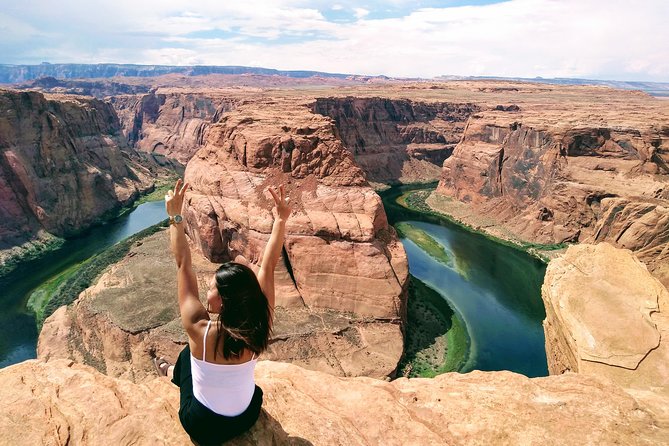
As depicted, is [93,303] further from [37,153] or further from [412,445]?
[37,153]

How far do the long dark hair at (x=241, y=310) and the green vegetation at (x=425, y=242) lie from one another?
54.0m

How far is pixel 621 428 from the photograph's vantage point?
7.42m

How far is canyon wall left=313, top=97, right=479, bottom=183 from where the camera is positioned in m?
107

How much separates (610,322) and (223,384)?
10.4 metres

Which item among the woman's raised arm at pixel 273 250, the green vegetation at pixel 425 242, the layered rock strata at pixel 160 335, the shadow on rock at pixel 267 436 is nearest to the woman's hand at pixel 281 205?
the woman's raised arm at pixel 273 250

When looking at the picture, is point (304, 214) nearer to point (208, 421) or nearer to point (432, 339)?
point (432, 339)

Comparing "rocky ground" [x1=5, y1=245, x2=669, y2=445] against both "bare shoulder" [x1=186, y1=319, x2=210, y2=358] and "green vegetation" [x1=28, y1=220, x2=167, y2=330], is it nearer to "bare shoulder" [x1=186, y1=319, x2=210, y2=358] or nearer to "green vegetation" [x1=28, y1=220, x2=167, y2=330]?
"bare shoulder" [x1=186, y1=319, x2=210, y2=358]

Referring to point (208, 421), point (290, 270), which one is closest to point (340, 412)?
point (208, 421)

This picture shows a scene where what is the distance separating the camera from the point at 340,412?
8.24 metres

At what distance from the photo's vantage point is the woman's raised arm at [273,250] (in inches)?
253

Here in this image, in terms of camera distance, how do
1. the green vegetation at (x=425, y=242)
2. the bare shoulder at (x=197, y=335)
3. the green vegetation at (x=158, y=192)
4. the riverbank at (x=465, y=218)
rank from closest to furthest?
the bare shoulder at (x=197, y=335) → the green vegetation at (x=425, y=242) → the riverbank at (x=465, y=218) → the green vegetation at (x=158, y=192)

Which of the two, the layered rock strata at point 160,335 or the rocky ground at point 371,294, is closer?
the rocky ground at point 371,294

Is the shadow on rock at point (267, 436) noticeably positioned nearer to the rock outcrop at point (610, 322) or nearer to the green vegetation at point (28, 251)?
the rock outcrop at point (610, 322)

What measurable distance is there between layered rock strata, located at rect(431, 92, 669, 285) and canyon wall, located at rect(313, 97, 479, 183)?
83.8 feet
